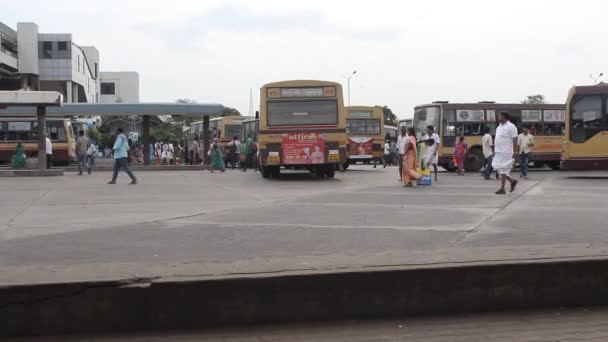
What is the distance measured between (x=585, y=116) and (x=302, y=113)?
9291 mm

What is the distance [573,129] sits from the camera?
2188cm

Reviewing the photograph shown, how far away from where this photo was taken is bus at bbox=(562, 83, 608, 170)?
21484 millimetres

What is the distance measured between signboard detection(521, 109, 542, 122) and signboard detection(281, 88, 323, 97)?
12.6 meters

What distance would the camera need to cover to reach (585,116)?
22000 millimetres

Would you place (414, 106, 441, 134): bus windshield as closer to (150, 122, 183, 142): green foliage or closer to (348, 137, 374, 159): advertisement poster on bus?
(348, 137, 374, 159): advertisement poster on bus

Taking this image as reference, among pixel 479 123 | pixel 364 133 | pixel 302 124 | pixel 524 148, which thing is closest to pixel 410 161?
pixel 302 124

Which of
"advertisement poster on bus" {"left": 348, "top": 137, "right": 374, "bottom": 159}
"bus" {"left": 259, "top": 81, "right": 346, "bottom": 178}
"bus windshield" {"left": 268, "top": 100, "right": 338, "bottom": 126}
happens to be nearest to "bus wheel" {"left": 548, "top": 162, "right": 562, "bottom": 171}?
"advertisement poster on bus" {"left": 348, "top": 137, "right": 374, "bottom": 159}

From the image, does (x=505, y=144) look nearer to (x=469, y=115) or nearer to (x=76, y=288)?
(x=76, y=288)

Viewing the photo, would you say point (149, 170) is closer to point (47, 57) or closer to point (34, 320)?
point (34, 320)

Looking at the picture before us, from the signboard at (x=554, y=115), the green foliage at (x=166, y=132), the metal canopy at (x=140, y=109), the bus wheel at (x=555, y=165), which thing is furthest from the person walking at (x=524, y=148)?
the green foliage at (x=166, y=132)

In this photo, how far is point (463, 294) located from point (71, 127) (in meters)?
34.6

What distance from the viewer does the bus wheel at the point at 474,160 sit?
28.3m

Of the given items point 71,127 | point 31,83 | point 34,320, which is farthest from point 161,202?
point 31,83

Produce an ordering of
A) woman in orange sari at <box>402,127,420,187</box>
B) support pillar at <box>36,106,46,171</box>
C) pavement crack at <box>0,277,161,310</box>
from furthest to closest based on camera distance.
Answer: support pillar at <box>36,106,46,171</box> → woman in orange sari at <box>402,127,420,187</box> → pavement crack at <box>0,277,161,310</box>
